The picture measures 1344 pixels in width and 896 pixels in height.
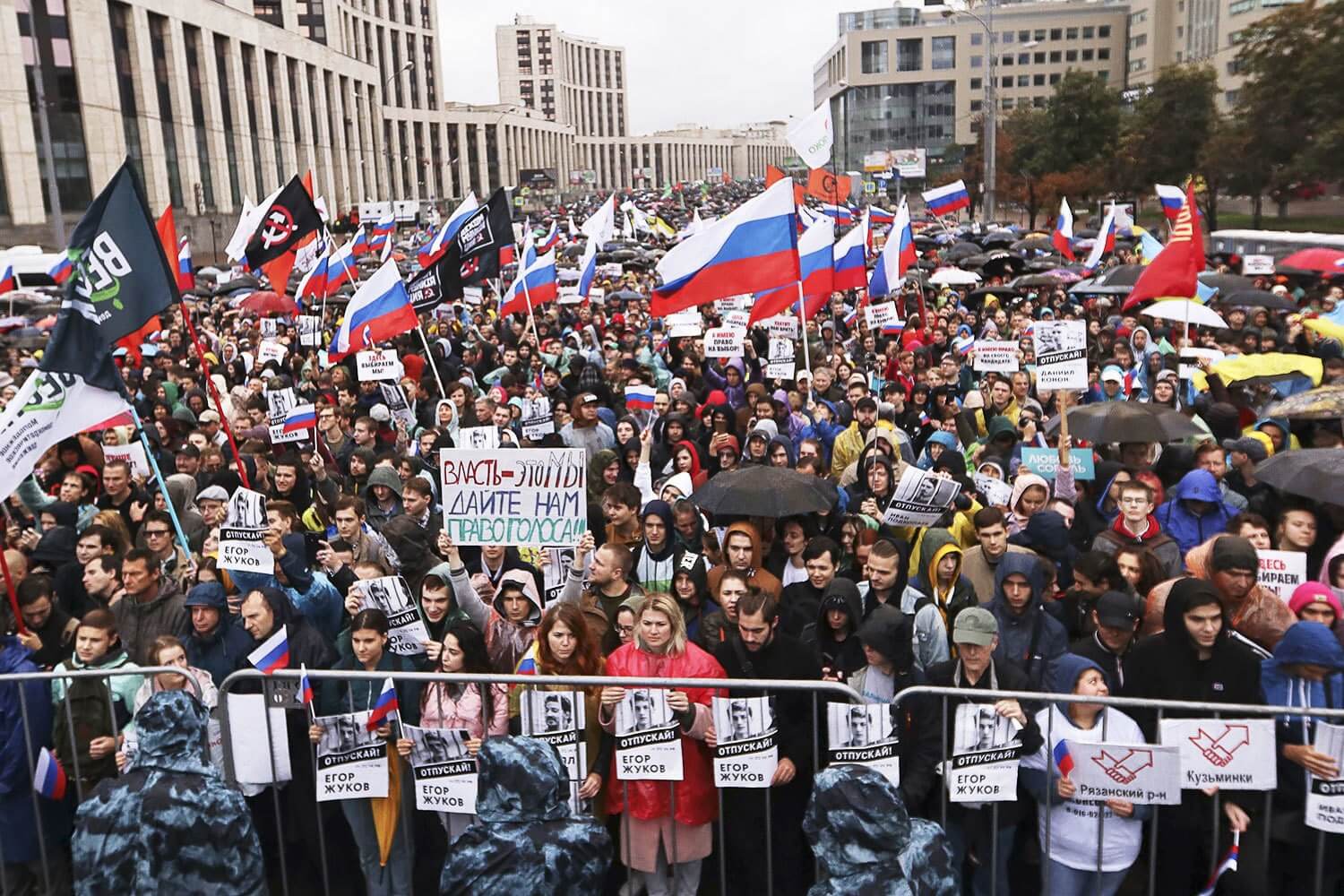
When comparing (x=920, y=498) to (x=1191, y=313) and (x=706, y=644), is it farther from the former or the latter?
(x=1191, y=313)

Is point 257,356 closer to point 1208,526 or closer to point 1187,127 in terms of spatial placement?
point 1208,526

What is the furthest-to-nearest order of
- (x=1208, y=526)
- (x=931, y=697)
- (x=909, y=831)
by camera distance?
1. (x=1208, y=526)
2. (x=931, y=697)
3. (x=909, y=831)

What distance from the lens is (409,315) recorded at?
12320 millimetres

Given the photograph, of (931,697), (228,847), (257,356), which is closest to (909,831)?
(931,697)

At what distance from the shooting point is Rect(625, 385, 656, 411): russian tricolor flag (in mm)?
10750

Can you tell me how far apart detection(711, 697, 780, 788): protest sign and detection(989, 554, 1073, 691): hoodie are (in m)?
1.25

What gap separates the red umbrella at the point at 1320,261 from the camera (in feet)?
63.1

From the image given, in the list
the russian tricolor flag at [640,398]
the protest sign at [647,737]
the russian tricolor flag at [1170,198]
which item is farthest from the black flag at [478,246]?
the russian tricolor flag at [1170,198]

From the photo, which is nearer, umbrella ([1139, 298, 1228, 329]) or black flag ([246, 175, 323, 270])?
umbrella ([1139, 298, 1228, 329])

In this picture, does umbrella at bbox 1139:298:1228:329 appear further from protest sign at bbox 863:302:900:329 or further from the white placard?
the white placard

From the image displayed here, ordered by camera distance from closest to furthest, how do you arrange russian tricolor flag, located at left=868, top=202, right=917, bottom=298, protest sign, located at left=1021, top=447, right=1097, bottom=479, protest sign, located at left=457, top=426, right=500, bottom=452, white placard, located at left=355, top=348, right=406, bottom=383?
protest sign, located at left=1021, top=447, right=1097, bottom=479 < protest sign, located at left=457, top=426, right=500, bottom=452 < white placard, located at left=355, top=348, right=406, bottom=383 < russian tricolor flag, located at left=868, top=202, right=917, bottom=298

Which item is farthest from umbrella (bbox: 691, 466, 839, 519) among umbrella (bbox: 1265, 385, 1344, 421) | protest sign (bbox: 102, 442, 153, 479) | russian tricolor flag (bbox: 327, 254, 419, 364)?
russian tricolor flag (bbox: 327, 254, 419, 364)

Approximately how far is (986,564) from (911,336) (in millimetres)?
10263

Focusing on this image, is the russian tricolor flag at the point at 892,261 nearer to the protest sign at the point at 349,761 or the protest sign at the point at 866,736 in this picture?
the protest sign at the point at 866,736
